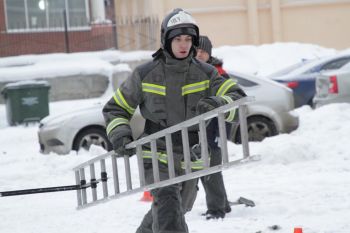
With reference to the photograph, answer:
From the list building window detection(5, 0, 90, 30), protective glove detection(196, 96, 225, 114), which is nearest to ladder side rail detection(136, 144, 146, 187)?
protective glove detection(196, 96, 225, 114)

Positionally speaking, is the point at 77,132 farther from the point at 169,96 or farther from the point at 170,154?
the point at 170,154

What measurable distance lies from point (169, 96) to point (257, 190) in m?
3.53

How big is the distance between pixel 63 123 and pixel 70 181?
194 cm

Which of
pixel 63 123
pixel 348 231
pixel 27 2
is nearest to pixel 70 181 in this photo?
pixel 63 123

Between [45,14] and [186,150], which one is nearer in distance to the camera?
[186,150]

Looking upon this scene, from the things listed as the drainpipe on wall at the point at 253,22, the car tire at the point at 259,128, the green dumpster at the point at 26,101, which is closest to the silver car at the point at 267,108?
the car tire at the point at 259,128

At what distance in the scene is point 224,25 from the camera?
86.1ft

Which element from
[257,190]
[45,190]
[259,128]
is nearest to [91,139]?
[259,128]

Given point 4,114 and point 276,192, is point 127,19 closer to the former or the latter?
point 4,114

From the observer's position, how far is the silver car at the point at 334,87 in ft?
42.7

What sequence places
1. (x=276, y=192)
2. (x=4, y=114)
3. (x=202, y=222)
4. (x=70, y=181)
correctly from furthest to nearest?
(x=4, y=114) → (x=70, y=181) → (x=276, y=192) → (x=202, y=222)

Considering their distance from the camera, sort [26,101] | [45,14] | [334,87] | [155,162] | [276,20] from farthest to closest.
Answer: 1. [276,20]
2. [45,14]
3. [26,101]
4. [334,87]
5. [155,162]

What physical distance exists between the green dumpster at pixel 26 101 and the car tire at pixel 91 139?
574 cm

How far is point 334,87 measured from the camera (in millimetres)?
13180
